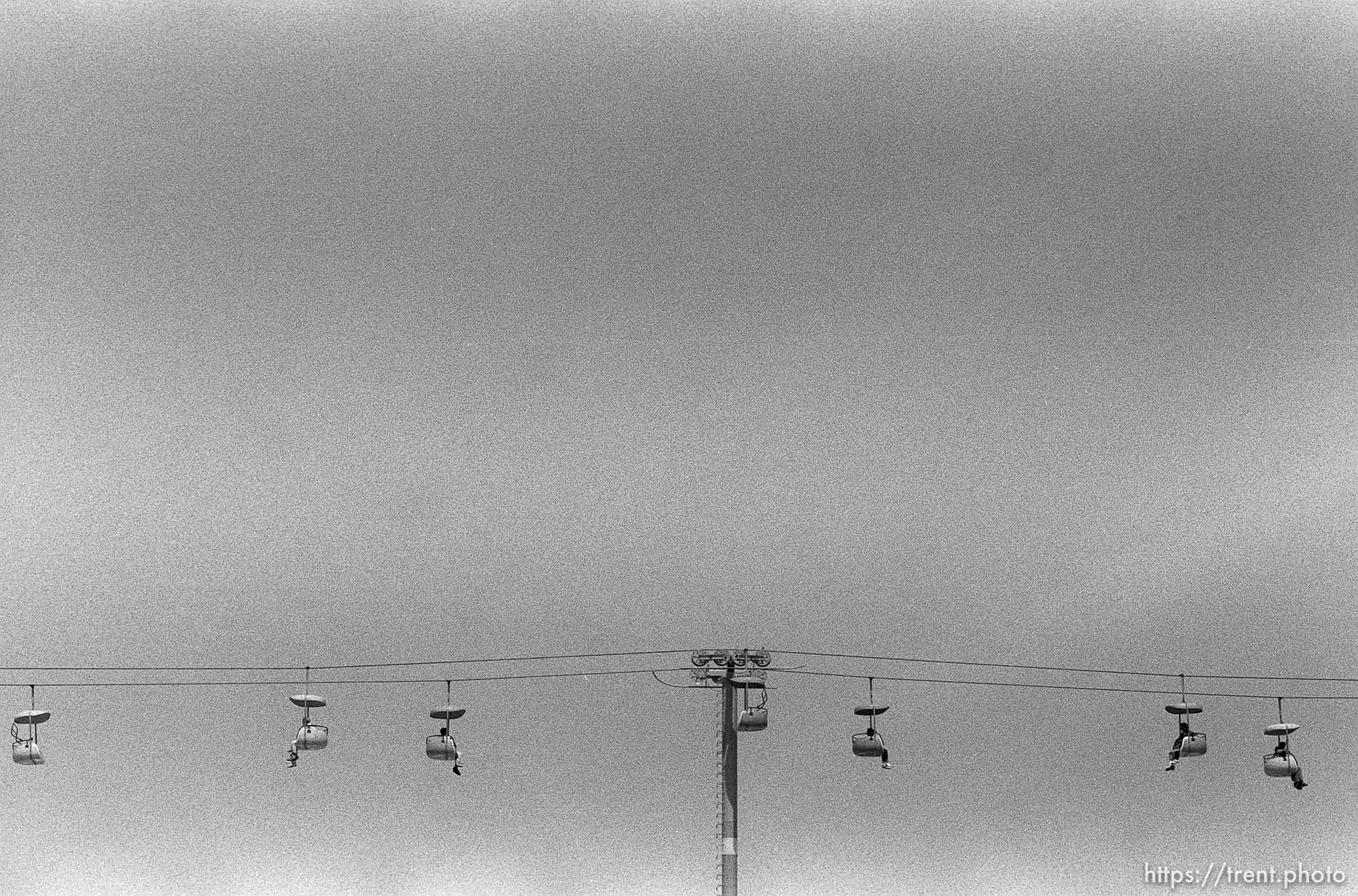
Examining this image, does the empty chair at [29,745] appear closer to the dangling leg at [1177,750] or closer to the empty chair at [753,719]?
the empty chair at [753,719]

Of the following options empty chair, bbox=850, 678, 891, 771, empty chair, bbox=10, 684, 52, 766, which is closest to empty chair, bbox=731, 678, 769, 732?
empty chair, bbox=850, 678, 891, 771

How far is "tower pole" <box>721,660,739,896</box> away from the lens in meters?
16.0

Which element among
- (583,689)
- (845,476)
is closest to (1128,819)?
(845,476)

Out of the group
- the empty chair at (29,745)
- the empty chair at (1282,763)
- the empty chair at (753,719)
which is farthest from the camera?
the empty chair at (29,745)

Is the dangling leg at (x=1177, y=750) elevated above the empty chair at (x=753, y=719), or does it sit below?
below

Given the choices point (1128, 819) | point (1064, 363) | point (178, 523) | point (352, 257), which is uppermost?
point (352, 257)

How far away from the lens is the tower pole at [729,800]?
16031mm

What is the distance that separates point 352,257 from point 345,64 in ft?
7.93

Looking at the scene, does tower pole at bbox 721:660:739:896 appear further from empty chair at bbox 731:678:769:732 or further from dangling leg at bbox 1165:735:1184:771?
dangling leg at bbox 1165:735:1184:771

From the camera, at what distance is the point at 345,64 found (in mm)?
18594

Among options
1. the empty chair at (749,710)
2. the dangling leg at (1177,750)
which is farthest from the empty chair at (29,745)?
the dangling leg at (1177,750)

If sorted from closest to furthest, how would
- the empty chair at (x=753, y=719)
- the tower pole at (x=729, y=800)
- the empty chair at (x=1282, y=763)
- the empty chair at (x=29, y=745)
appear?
the empty chair at (x=753, y=719)
the tower pole at (x=729, y=800)
the empty chair at (x=1282, y=763)
the empty chair at (x=29, y=745)

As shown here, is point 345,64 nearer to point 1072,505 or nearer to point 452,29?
point 452,29

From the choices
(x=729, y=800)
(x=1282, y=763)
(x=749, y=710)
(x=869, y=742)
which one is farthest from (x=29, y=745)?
(x=1282, y=763)
